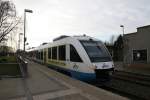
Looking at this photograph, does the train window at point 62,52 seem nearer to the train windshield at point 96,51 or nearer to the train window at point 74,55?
the train window at point 74,55

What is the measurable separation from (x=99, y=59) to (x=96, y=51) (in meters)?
0.75

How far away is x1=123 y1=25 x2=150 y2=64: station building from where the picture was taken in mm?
39094

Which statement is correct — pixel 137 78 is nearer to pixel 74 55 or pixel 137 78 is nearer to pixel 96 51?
pixel 96 51

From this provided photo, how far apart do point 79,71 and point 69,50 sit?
A: 212 cm

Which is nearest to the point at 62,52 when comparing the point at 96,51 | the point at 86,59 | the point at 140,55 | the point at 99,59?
the point at 96,51

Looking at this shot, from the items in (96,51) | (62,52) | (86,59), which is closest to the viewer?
(86,59)

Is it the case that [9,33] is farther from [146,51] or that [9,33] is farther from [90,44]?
[90,44]

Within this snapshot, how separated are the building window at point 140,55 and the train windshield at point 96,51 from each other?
23.7 metres

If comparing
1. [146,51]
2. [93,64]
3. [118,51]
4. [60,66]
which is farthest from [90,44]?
[118,51]

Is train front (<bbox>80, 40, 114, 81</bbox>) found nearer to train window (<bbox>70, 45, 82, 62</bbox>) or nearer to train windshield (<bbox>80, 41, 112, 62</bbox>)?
train windshield (<bbox>80, 41, 112, 62</bbox>)

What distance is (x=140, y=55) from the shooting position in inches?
1575

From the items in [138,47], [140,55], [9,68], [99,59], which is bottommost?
[9,68]

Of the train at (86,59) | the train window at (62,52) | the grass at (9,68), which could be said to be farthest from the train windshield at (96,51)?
the grass at (9,68)

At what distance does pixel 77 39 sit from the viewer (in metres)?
16.3
